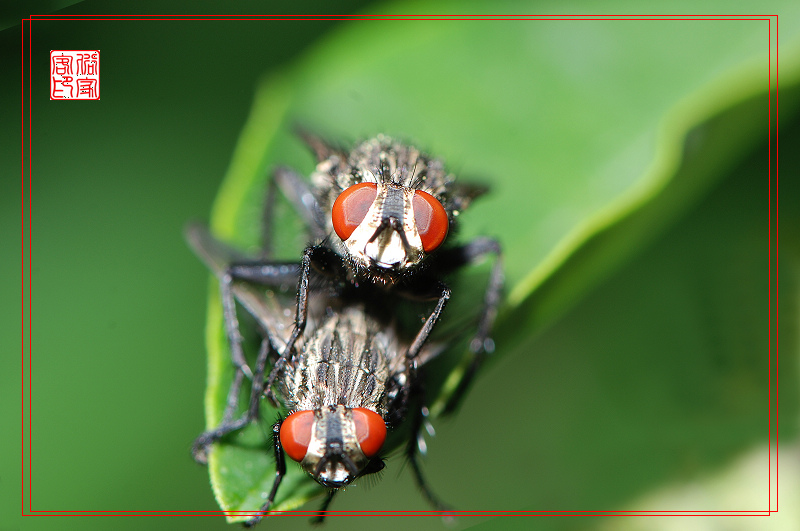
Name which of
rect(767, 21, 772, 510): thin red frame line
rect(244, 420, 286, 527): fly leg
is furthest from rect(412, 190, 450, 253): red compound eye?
rect(767, 21, 772, 510): thin red frame line

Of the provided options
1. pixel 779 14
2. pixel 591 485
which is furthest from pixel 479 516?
pixel 779 14

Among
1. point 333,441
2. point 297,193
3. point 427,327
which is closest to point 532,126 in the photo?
point 297,193

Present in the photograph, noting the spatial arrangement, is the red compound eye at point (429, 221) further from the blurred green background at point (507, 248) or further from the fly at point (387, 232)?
the blurred green background at point (507, 248)

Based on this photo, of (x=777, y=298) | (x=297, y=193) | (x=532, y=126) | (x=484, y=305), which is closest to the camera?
(x=484, y=305)

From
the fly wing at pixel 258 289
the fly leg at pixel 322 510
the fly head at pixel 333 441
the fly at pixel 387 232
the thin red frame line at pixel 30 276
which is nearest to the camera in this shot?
the fly head at pixel 333 441

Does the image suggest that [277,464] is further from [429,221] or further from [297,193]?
[297,193]

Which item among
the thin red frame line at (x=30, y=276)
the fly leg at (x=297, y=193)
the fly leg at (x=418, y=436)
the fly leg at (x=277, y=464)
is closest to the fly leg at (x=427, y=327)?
the fly leg at (x=418, y=436)

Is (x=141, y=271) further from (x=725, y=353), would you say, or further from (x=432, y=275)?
(x=725, y=353)

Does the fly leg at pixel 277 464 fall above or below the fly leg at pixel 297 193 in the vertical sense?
below
